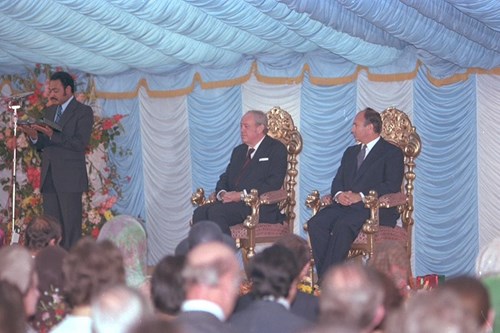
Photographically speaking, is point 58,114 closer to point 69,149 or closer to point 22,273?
point 69,149

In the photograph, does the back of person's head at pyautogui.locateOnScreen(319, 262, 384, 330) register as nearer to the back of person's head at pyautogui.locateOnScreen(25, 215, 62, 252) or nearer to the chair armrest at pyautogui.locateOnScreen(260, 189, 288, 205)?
the back of person's head at pyautogui.locateOnScreen(25, 215, 62, 252)

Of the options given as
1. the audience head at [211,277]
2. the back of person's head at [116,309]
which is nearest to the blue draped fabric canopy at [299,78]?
the audience head at [211,277]

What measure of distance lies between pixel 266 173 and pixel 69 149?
150 cm

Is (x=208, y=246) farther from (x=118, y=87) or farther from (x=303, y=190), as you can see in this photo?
(x=118, y=87)

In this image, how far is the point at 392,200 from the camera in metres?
7.71

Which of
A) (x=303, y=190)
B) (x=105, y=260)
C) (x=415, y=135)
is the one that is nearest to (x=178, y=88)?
(x=303, y=190)

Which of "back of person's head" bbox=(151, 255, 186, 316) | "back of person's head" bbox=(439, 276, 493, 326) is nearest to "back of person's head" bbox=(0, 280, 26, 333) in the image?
"back of person's head" bbox=(151, 255, 186, 316)

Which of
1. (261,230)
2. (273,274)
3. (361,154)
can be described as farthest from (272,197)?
(273,274)

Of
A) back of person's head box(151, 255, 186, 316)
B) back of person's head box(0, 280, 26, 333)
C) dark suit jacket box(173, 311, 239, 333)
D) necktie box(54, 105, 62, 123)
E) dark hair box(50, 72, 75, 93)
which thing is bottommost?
dark suit jacket box(173, 311, 239, 333)

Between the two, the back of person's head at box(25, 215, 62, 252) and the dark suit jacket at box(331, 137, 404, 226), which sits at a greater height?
the dark suit jacket at box(331, 137, 404, 226)

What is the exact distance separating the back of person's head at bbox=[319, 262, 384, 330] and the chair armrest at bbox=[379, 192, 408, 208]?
463 cm

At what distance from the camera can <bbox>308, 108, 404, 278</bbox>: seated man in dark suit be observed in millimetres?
7672

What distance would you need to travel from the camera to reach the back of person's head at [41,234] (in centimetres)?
545

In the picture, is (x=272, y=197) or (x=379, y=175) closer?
(x=379, y=175)
